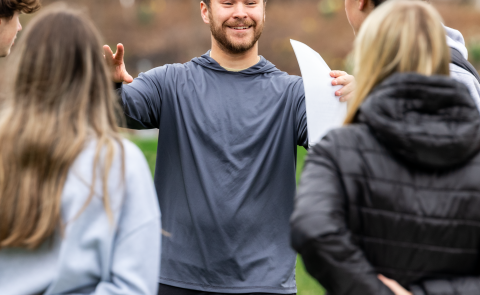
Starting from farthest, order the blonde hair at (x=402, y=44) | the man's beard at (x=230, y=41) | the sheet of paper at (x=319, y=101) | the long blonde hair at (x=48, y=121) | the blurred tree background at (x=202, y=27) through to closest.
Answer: the blurred tree background at (x=202, y=27) → the man's beard at (x=230, y=41) → the sheet of paper at (x=319, y=101) → the blonde hair at (x=402, y=44) → the long blonde hair at (x=48, y=121)

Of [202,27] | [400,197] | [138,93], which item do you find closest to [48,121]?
[400,197]

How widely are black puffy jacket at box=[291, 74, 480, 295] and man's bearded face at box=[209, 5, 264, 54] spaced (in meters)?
1.51

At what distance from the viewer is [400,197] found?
175cm

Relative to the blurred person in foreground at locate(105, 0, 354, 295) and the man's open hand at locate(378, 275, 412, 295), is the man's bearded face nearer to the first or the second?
the blurred person in foreground at locate(105, 0, 354, 295)

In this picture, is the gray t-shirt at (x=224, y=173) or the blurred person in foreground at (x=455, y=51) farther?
the gray t-shirt at (x=224, y=173)

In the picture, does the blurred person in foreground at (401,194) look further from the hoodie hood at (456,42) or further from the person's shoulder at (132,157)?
the hoodie hood at (456,42)

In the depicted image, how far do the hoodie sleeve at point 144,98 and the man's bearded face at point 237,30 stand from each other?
1.22 ft

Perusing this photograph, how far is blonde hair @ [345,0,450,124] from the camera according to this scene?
1.82 m

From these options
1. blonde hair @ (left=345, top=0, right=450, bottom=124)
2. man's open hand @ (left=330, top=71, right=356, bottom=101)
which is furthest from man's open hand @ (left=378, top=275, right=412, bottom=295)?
man's open hand @ (left=330, top=71, right=356, bottom=101)

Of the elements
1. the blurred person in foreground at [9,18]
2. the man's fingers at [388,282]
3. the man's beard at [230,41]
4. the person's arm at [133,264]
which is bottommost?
the man's fingers at [388,282]

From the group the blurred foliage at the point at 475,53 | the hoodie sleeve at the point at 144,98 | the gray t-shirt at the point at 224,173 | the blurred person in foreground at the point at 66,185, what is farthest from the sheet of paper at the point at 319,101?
the blurred foliage at the point at 475,53

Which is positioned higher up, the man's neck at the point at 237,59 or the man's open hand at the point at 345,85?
the man's neck at the point at 237,59

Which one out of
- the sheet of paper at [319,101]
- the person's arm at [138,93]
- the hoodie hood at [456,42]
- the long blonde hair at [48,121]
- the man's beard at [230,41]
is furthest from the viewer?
the man's beard at [230,41]

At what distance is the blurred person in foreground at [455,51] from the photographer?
2416mm
